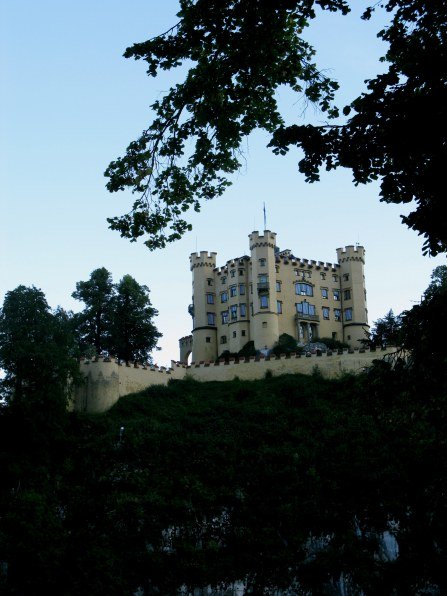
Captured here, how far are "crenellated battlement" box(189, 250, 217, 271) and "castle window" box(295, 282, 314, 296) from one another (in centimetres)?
940

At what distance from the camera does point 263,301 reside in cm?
7581

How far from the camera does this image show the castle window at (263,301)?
248ft

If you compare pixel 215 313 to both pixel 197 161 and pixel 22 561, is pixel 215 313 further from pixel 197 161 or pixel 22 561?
pixel 197 161

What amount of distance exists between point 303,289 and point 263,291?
5.47m

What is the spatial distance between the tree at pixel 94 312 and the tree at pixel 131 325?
672mm

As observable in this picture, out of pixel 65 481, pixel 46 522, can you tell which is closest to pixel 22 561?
pixel 46 522

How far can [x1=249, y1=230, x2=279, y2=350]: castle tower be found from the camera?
7462 centimetres

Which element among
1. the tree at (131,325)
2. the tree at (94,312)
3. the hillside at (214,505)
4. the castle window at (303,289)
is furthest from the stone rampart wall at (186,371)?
the castle window at (303,289)

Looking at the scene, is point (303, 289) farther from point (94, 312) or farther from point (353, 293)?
point (94, 312)

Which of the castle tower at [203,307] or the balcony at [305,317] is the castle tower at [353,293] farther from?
the castle tower at [203,307]

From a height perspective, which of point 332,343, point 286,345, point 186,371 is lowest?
point 186,371

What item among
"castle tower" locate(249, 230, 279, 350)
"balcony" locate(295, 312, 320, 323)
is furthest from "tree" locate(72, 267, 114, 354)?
"balcony" locate(295, 312, 320, 323)

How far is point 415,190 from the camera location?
12.3 meters

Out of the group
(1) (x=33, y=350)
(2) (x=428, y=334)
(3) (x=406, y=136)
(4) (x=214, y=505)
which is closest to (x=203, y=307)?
(1) (x=33, y=350)
